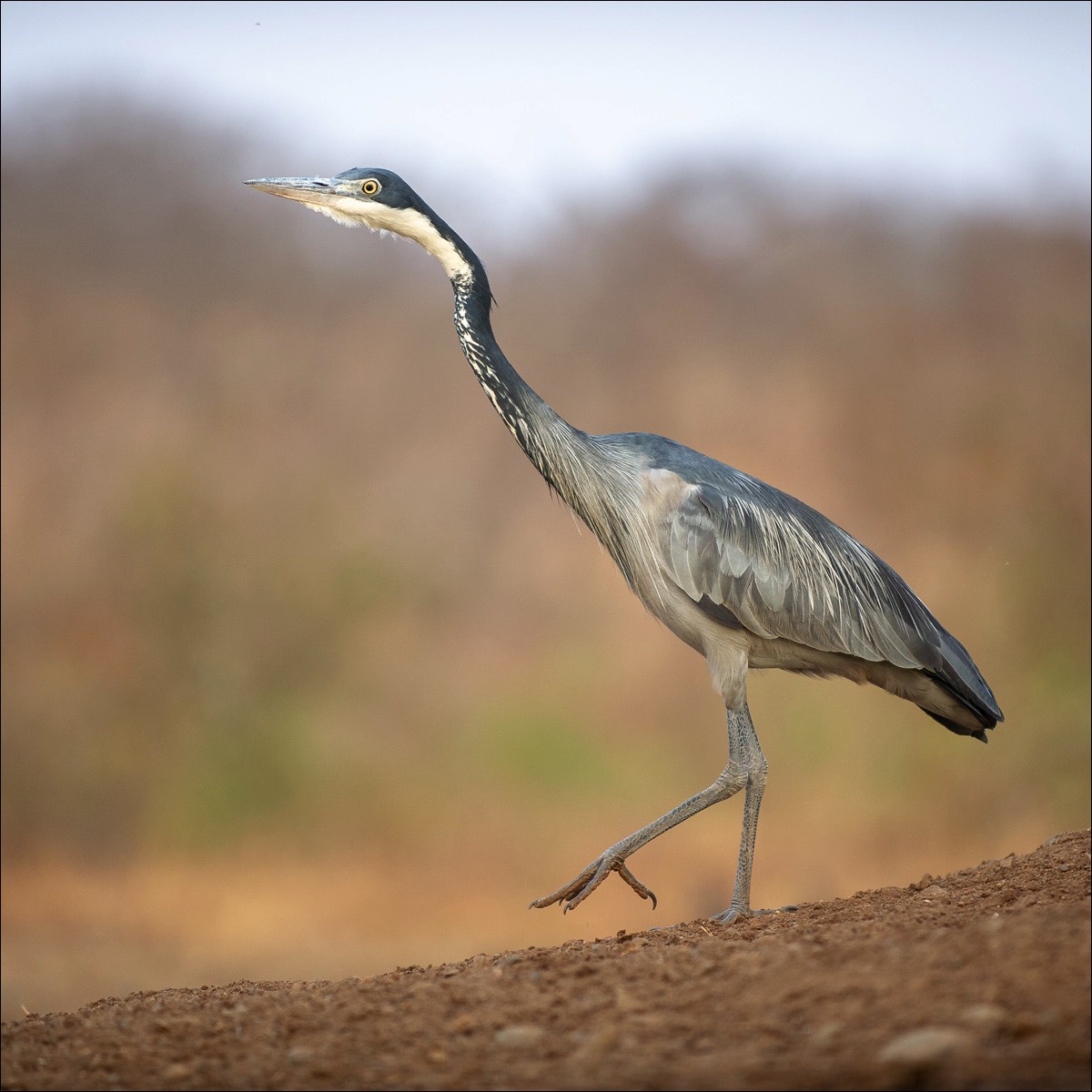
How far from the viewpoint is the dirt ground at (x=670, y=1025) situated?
2.38 metres

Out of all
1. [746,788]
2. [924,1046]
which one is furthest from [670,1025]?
[746,788]

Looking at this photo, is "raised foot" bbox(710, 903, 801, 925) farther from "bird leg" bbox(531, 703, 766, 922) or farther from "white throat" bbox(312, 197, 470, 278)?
"white throat" bbox(312, 197, 470, 278)

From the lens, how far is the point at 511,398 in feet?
16.1

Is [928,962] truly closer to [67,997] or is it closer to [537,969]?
[537,969]

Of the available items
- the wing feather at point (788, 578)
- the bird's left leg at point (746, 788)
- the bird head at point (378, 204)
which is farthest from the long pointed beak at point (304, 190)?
the bird's left leg at point (746, 788)

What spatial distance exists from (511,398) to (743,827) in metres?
1.97

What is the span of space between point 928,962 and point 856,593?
236cm

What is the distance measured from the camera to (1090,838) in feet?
15.8

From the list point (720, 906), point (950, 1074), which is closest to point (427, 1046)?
point (950, 1074)

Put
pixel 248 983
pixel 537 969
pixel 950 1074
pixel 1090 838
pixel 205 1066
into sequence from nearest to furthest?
pixel 950 1074 → pixel 205 1066 → pixel 537 969 → pixel 248 983 → pixel 1090 838

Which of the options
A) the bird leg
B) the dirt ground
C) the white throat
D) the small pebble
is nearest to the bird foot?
the bird leg

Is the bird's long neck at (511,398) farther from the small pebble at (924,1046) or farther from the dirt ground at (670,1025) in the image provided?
the small pebble at (924,1046)

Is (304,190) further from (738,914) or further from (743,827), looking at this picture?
(738,914)

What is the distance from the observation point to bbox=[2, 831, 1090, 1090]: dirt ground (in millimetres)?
2385
